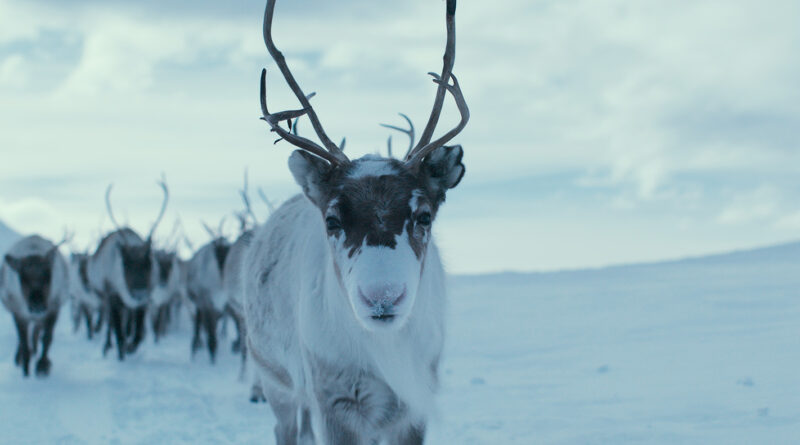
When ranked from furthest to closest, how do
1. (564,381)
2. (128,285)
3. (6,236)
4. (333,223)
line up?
(6,236) < (128,285) < (564,381) < (333,223)

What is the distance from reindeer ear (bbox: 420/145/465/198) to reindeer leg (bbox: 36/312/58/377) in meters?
8.52

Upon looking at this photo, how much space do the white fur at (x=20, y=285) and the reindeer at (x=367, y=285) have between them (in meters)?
7.82

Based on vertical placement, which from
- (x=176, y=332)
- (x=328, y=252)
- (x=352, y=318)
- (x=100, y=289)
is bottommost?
(x=176, y=332)

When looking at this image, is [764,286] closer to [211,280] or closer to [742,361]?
[742,361]

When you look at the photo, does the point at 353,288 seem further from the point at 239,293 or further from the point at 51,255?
the point at 51,255

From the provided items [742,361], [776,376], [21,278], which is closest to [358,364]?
[776,376]

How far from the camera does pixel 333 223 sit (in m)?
3.65

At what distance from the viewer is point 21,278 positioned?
1114cm

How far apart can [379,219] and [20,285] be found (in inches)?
360

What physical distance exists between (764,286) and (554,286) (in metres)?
5.38

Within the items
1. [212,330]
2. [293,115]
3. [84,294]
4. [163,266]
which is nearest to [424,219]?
[293,115]

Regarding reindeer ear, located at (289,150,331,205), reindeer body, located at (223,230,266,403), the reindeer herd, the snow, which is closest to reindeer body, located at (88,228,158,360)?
reindeer body, located at (223,230,266,403)

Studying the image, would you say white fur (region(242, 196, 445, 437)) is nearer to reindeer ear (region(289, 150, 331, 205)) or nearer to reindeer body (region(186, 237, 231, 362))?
reindeer ear (region(289, 150, 331, 205))

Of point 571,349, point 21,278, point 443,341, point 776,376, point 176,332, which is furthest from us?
point 176,332
